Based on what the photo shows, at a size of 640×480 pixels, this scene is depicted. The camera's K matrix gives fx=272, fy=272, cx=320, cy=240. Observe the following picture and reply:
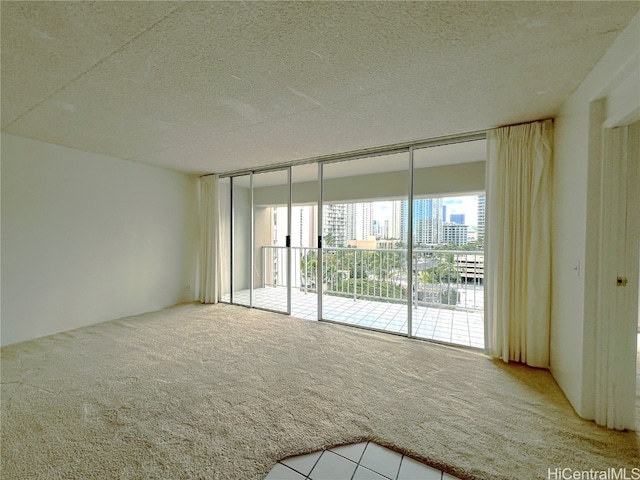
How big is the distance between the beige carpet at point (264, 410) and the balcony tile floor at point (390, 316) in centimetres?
50

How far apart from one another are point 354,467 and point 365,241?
355 centimetres

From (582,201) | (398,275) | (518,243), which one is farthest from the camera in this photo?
(398,275)

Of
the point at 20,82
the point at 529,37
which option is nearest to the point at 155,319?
the point at 20,82

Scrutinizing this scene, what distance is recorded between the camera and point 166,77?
170cm

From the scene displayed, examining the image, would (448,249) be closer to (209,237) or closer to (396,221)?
(396,221)

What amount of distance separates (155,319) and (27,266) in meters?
1.42

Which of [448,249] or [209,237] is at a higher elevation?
[209,237]

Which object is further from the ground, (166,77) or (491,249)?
(166,77)

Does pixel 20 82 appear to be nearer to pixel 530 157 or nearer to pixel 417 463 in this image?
pixel 417 463

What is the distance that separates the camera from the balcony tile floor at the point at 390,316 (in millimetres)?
3256

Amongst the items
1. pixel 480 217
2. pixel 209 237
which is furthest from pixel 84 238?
pixel 480 217

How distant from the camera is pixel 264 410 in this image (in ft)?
5.92

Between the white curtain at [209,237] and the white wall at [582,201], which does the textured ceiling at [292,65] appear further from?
the white curtain at [209,237]

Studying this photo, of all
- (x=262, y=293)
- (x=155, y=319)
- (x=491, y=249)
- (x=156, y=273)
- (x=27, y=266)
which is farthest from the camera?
(x=262, y=293)
